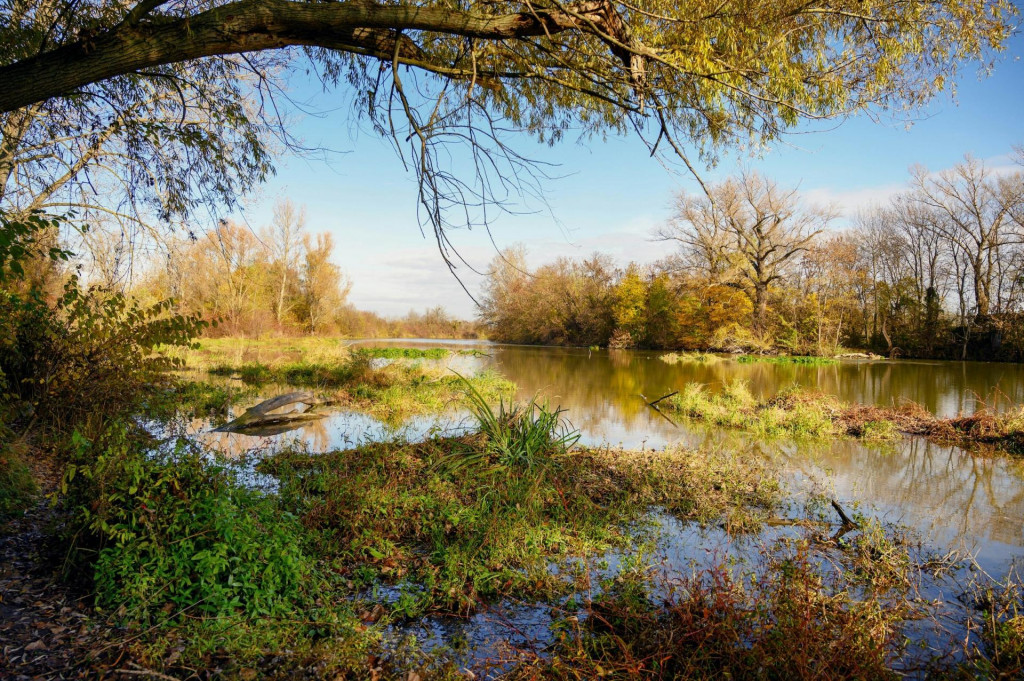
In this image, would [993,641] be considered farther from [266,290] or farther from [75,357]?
[266,290]

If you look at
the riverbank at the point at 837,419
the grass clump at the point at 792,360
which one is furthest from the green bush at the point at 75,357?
the grass clump at the point at 792,360

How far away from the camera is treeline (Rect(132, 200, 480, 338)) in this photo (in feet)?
24.0

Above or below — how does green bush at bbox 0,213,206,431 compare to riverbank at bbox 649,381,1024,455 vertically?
above

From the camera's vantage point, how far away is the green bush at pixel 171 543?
3.09 metres

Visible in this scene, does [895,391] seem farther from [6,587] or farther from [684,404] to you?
[6,587]

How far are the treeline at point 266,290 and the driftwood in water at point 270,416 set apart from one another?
5.78 feet

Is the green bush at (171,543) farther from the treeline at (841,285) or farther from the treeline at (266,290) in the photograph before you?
the treeline at (841,285)

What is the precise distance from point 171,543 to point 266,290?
20534mm

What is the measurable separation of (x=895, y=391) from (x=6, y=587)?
1919 centimetres

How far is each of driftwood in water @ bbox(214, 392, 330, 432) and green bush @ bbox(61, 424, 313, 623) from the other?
6.05 m

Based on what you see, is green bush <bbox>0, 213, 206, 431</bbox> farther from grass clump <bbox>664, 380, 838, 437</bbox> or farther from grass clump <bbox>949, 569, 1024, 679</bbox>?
grass clump <bbox>664, 380, 838, 437</bbox>

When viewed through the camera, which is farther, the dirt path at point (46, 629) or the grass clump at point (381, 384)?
the grass clump at point (381, 384)

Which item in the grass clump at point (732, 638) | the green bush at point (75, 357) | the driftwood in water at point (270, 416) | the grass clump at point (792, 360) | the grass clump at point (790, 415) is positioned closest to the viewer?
the grass clump at point (732, 638)

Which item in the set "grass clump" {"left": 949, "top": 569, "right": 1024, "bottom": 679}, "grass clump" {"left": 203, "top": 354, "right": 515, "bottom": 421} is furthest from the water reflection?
"grass clump" {"left": 949, "top": 569, "right": 1024, "bottom": 679}
